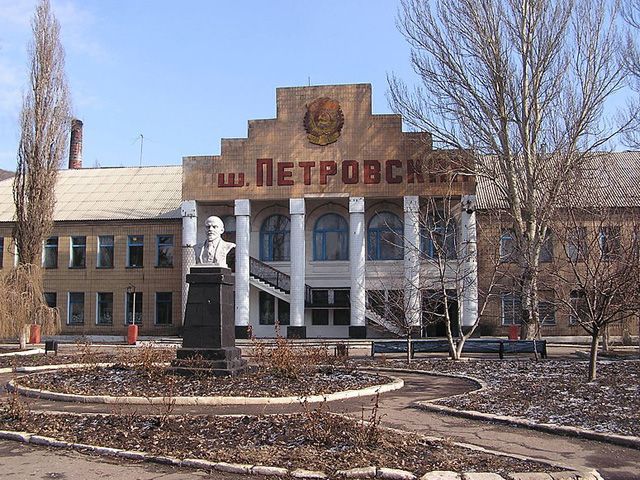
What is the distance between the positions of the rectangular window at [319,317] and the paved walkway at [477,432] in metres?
24.4

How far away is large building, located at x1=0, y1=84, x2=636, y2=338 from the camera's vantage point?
36000mm

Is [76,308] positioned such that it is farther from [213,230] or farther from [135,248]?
[213,230]

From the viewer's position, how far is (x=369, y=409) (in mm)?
11625

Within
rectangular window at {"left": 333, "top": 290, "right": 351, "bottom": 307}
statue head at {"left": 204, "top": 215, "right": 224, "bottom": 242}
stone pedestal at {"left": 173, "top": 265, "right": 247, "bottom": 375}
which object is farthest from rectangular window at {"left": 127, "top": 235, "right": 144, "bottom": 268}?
stone pedestal at {"left": 173, "top": 265, "right": 247, "bottom": 375}

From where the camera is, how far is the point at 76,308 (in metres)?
42.2

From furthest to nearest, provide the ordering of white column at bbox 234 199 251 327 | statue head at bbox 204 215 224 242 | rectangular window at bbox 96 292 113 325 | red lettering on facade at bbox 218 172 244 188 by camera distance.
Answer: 1. rectangular window at bbox 96 292 113 325
2. red lettering on facade at bbox 218 172 244 188
3. white column at bbox 234 199 251 327
4. statue head at bbox 204 215 224 242

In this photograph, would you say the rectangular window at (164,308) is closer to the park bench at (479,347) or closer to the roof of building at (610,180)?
the roof of building at (610,180)

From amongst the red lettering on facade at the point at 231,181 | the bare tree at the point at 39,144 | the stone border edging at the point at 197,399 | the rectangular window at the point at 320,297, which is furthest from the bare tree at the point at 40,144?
the stone border edging at the point at 197,399

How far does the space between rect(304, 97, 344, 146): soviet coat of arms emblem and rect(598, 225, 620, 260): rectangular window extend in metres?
21.2

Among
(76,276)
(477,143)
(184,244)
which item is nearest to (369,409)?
(477,143)

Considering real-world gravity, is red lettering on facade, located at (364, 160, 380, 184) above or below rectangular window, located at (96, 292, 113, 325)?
above

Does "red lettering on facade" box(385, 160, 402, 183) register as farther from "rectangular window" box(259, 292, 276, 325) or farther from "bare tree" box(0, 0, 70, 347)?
"bare tree" box(0, 0, 70, 347)

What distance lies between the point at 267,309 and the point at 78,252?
1274cm

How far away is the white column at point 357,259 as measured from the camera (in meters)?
35.9
